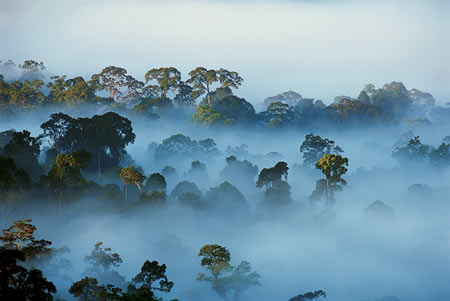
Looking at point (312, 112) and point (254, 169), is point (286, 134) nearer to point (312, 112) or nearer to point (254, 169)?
point (312, 112)

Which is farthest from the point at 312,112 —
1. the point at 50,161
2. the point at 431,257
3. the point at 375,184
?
the point at 50,161

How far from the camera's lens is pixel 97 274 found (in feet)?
197

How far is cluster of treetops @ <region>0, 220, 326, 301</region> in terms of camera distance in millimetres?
30797

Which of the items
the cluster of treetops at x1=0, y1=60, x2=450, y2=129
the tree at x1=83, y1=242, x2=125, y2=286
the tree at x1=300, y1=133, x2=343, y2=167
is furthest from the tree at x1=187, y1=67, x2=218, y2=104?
the tree at x1=83, y1=242, x2=125, y2=286

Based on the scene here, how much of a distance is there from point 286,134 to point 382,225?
48123 mm

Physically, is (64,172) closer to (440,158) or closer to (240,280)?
(240,280)

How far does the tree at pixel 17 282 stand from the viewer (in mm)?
29719

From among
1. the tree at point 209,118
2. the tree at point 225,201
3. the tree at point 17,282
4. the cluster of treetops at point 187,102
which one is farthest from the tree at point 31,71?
the tree at point 17,282

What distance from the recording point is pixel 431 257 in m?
79.8

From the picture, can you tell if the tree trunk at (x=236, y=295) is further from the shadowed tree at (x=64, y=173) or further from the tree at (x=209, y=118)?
the tree at (x=209, y=118)

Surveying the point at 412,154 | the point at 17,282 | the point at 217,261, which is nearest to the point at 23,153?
the point at 217,261

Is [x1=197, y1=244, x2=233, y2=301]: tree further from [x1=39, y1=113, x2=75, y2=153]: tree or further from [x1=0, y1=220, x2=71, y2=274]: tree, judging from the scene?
[x1=39, y1=113, x2=75, y2=153]: tree

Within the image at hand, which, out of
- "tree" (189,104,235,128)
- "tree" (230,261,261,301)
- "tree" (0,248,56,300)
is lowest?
"tree" (0,248,56,300)

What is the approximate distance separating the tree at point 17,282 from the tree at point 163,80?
100372 millimetres
